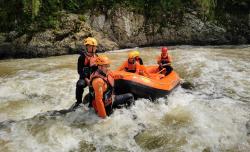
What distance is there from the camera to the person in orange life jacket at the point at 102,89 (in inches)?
228

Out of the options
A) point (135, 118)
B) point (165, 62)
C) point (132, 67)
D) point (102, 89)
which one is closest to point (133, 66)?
point (132, 67)

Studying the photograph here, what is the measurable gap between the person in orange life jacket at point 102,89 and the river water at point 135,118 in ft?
0.60

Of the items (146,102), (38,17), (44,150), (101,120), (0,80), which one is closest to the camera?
(44,150)

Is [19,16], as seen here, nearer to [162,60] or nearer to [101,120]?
[162,60]

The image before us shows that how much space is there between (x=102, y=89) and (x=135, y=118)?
2.79ft

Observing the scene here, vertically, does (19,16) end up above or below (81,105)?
above

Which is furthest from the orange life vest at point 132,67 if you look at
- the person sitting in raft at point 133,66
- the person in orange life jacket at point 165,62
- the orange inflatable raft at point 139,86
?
the person in orange life jacket at point 165,62

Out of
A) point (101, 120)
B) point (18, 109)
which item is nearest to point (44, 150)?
point (101, 120)

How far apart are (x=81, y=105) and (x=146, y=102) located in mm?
1190

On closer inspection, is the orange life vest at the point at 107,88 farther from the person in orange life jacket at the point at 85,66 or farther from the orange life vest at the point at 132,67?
the orange life vest at the point at 132,67

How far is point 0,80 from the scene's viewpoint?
→ 358 inches

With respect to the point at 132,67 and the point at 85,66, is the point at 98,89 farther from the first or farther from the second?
the point at 132,67

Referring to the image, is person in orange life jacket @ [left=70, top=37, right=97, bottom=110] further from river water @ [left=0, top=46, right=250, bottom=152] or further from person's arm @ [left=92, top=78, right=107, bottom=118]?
person's arm @ [left=92, top=78, right=107, bottom=118]

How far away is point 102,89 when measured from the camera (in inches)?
230
